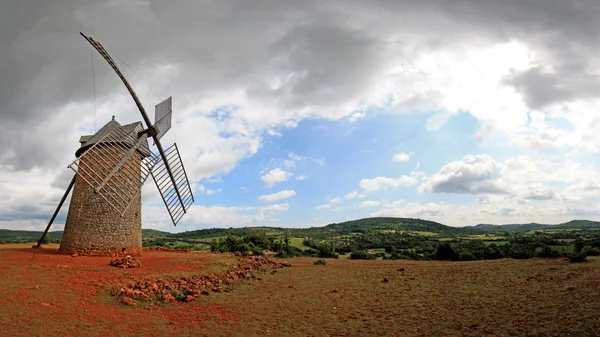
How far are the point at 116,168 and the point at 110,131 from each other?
2747mm

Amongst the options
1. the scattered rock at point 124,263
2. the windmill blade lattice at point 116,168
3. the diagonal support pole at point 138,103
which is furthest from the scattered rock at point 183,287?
the diagonal support pole at point 138,103

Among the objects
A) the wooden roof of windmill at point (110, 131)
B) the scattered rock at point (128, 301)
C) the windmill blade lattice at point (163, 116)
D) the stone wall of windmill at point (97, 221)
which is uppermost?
the windmill blade lattice at point (163, 116)

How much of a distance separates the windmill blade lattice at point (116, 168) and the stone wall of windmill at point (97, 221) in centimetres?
5

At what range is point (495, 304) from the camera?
12.3m

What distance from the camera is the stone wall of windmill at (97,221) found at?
2039cm

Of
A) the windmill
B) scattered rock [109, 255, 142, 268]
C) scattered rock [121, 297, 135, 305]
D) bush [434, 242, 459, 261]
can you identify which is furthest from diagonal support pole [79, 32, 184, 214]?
bush [434, 242, 459, 261]

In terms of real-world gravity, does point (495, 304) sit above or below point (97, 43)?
below

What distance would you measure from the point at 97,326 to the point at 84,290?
3423 mm

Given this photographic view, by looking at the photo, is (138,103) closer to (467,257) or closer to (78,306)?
(78,306)

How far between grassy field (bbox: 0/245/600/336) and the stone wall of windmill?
189 centimetres

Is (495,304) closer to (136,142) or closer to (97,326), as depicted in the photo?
(97,326)

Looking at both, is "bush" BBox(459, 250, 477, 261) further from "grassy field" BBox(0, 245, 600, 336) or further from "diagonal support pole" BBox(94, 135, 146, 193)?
"diagonal support pole" BBox(94, 135, 146, 193)

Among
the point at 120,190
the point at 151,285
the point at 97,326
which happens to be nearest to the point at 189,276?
the point at 151,285

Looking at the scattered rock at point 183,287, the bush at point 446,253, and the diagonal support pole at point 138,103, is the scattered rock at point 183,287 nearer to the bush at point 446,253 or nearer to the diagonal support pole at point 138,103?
the diagonal support pole at point 138,103
